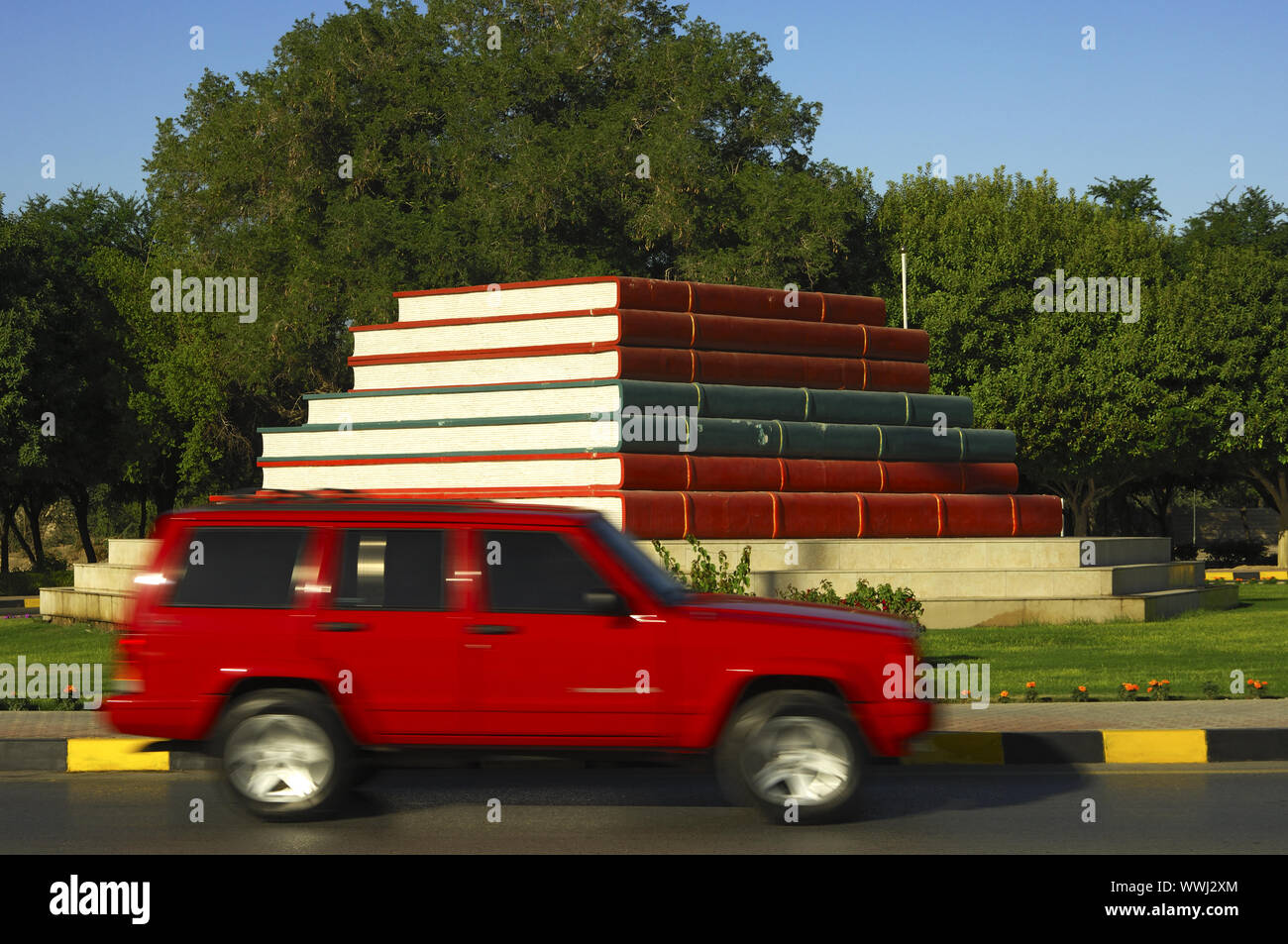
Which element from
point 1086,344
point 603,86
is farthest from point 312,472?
point 1086,344

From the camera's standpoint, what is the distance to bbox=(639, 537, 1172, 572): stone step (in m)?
22.6

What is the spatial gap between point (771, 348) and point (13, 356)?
2882 centimetres

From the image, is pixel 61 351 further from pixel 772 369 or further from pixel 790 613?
pixel 790 613

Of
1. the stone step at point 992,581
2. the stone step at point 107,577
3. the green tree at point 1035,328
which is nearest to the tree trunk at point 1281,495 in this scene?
the green tree at point 1035,328

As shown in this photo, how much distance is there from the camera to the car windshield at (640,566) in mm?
9016

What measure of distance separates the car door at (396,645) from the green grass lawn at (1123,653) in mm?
6678

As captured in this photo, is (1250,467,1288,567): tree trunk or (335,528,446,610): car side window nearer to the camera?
(335,528,446,610): car side window

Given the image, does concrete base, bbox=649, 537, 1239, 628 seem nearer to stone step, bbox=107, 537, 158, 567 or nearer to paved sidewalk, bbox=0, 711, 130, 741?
stone step, bbox=107, 537, 158, 567

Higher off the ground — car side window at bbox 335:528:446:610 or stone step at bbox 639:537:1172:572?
car side window at bbox 335:528:446:610

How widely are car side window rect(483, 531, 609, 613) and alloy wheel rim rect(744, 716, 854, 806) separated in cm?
133

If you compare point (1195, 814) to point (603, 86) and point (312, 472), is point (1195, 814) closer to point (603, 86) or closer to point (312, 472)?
point (312, 472)

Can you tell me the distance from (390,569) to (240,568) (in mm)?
936

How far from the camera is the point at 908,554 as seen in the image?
23266 mm

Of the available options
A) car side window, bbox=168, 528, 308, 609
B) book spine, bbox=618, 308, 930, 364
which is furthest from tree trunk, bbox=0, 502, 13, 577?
car side window, bbox=168, 528, 308, 609
